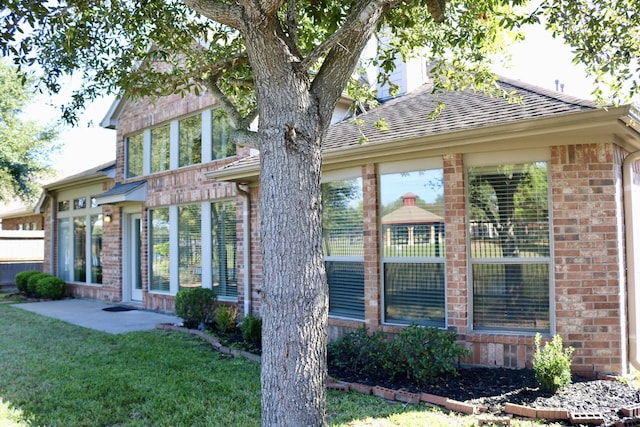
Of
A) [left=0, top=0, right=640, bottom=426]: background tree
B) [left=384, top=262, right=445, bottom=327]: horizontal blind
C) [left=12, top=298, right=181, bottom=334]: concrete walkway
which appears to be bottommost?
[left=12, top=298, right=181, bottom=334]: concrete walkway

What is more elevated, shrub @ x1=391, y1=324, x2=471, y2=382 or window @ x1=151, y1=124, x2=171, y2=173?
window @ x1=151, y1=124, x2=171, y2=173

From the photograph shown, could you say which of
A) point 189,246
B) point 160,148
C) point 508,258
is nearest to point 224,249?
point 189,246

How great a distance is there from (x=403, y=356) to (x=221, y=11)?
4.12 m

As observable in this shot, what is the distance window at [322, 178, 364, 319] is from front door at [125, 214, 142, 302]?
6.97 meters

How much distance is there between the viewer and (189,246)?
11016mm

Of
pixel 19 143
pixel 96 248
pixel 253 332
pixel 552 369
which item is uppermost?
pixel 19 143

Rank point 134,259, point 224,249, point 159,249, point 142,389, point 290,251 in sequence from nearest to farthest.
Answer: point 290,251, point 142,389, point 224,249, point 159,249, point 134,259

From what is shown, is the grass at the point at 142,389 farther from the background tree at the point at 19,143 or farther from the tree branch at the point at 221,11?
the background tree at the point at 19,143

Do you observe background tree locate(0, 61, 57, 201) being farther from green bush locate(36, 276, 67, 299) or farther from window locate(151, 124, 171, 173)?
window locate(151, 124, 171, 173)

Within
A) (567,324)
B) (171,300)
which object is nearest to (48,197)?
(171,300)

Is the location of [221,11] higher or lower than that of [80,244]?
higher

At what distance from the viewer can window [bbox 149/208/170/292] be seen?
1177cm

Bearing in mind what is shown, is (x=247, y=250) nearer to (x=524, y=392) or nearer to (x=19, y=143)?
(x=524, y=392)

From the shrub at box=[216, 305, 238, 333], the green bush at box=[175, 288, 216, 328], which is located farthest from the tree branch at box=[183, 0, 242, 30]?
the green bush at box=[175, 288, 216, 328]
